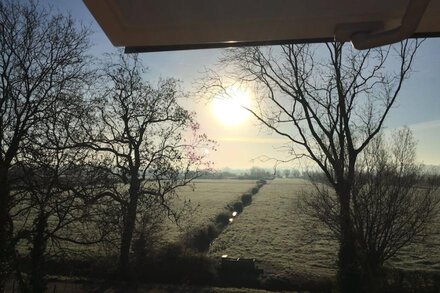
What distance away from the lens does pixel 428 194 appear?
752 inches

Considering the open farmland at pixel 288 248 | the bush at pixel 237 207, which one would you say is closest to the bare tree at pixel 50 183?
the open farmland at pixel 288 248

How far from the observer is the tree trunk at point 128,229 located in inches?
802

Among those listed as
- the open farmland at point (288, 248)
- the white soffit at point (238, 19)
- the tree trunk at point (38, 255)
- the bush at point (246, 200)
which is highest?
the white soffit at point (238, 19)

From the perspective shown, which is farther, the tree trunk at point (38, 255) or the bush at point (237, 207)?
the bush at point (237, 207)

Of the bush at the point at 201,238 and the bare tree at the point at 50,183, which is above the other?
the bare tree at the point at 50,183

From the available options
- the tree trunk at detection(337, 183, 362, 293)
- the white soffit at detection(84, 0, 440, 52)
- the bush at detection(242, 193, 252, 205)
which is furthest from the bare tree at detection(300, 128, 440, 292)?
the bush at detection(242, 193, 252, 205)

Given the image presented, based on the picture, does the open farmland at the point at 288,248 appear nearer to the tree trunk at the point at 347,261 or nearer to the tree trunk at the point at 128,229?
the tree trunk at the point at 347,261

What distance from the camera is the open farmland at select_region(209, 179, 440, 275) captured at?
76.3ft

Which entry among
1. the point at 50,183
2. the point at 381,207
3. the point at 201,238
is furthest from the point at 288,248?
the point at 50,183

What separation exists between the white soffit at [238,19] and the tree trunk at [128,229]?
19110 mm

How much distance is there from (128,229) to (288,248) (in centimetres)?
1378

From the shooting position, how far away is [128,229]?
20562 mm

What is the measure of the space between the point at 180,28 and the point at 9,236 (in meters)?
11.1

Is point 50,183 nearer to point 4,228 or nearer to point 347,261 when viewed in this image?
point 4,228
